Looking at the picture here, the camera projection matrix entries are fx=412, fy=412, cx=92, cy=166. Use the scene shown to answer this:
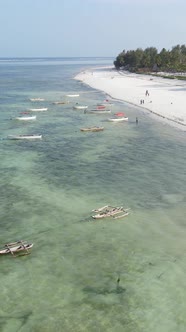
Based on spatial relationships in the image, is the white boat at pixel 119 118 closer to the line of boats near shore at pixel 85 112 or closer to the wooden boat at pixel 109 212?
the line of boats near shore at pixel 85 112

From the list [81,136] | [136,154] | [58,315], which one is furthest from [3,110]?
[58,315]

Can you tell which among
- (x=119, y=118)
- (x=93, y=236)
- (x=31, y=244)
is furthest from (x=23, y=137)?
(x=31, y=244)

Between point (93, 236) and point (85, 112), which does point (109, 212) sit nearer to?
point (93, 236)

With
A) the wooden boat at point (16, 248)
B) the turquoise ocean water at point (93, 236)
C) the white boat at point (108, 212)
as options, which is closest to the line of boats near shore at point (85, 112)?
the turquoise ocean water at point (93, 236)

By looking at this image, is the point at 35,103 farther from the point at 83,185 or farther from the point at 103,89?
the point at 83,185

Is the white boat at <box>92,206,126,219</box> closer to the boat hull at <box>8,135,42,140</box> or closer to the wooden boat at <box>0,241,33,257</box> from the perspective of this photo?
the wooden boat at <box>0,241,33,257</box>
